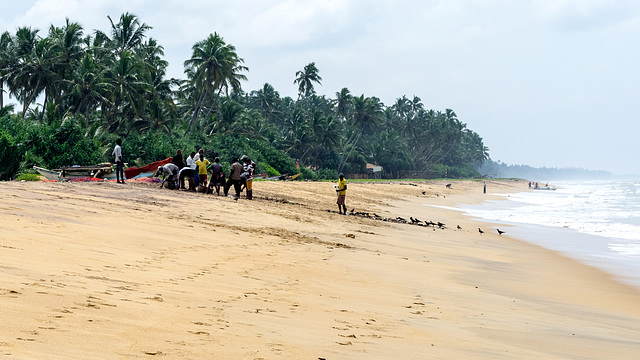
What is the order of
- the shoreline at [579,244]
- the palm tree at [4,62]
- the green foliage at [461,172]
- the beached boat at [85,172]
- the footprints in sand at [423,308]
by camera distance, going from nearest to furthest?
1. the footprints in sand at [423,308]
2. the shoreline at [579,244]
3. the beached boat at [85,172]
4. the palm tree at [4,62]
5. the green foliage at [461,172]

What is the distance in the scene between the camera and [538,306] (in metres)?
7.55

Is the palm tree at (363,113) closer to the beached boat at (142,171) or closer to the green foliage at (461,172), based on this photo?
the green foliage at (461,172)

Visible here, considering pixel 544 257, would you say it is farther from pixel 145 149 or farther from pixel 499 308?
pixel 145 149

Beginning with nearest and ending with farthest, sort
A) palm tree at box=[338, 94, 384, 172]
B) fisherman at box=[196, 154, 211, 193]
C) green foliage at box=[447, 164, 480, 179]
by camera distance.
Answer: fisherman at box=[196, 154, 211, 193] < palm tree at box=[338, 94, 384, 172] < green foliage at box=[447, 164, 480, 179]

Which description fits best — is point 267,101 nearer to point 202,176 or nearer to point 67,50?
point 67,50

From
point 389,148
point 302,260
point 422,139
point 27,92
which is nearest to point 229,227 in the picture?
point 302,260

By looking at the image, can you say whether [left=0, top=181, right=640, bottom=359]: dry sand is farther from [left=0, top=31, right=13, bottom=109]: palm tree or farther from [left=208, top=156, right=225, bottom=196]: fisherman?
[left=0, top=31, right=13, bottom=109]: palm tree

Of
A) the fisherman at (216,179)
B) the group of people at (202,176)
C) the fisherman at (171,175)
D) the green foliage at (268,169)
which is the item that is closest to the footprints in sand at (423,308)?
the group of people at (202,176)

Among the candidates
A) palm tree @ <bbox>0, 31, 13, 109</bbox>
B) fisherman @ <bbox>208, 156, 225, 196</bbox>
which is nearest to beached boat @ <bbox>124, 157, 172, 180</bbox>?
fisherman @ <bbox>208, 156, 225, 196</bbox>

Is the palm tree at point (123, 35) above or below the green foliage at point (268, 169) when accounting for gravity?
above

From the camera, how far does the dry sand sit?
3869mm

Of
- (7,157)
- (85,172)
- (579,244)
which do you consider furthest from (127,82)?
(579,244)

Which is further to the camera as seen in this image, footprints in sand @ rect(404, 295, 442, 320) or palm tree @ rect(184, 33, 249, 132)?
palm tree @ rect(184, 33, 249, 132)

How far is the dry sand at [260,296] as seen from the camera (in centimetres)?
387
